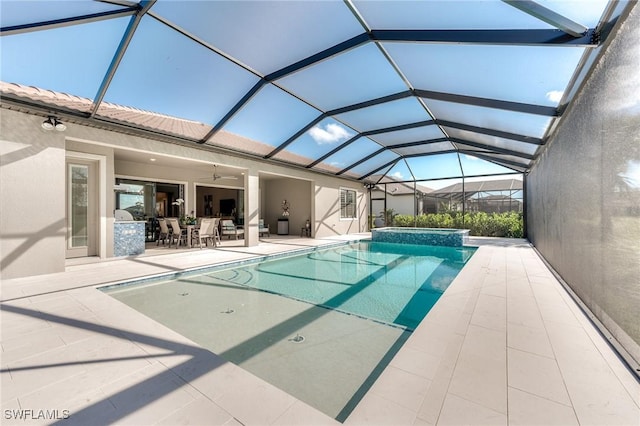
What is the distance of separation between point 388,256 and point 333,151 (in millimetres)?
4407

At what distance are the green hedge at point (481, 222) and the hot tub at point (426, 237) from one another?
100 inches

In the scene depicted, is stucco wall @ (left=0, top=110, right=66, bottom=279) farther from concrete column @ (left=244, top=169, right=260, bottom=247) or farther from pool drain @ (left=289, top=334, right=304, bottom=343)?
pool drain @ (left=289, top=334, right=304, bottom=343)

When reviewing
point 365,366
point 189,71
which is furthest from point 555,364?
point 189,71

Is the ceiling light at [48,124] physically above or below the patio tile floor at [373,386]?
above

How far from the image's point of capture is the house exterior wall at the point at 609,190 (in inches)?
86.8

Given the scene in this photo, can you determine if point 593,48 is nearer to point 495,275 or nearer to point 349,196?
point 495,275

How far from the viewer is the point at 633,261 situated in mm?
2191

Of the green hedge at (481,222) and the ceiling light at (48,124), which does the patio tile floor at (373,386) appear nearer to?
the ceiling light at (48,124)

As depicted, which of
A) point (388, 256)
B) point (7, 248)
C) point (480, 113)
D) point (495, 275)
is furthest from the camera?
point (388, 256)

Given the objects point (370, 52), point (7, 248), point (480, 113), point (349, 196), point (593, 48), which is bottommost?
point (7, 248)

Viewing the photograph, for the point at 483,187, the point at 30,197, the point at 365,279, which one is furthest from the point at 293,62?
the point at 483,187

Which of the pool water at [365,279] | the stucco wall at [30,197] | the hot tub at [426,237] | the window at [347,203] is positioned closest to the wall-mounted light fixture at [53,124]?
the stucco wall at [30,197]

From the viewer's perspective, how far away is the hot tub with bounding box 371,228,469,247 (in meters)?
10.2

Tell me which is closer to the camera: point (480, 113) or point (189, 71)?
point (189, 71)
